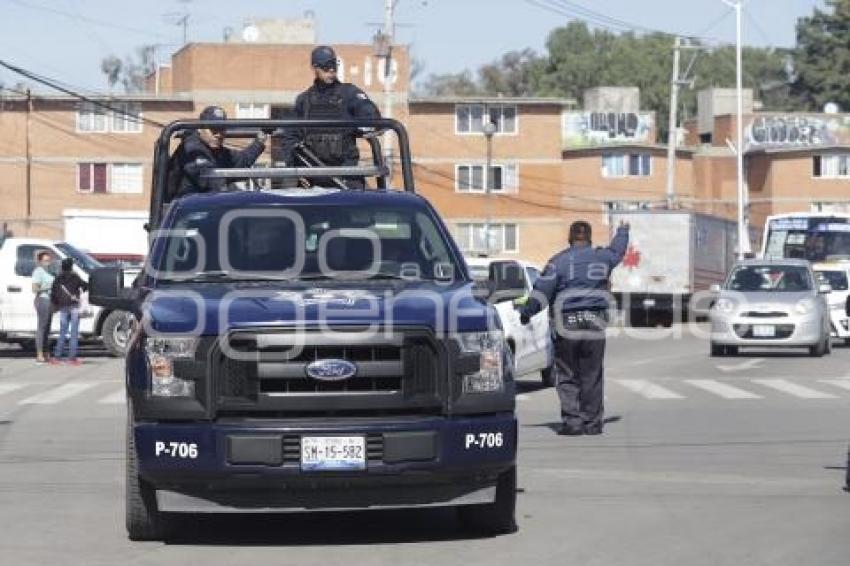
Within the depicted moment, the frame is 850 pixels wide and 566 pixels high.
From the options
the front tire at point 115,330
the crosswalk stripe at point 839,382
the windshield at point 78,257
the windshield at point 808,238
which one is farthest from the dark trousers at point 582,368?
the windshield at point 808,238

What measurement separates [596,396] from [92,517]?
267 inches

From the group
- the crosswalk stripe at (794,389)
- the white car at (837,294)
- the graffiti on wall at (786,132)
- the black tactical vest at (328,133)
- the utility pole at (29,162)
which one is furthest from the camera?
the graffiti on wall at (786,132)

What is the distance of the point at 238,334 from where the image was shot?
33.5 feet

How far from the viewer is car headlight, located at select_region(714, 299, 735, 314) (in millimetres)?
33406

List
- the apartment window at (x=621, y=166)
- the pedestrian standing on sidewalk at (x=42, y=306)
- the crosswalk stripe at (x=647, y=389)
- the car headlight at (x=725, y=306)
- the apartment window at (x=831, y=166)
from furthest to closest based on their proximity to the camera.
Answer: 1. the apartment window at (x=831, y=166)
2. the apartment window at (x=621, y=166)
3. the car headlight at (x=725, y=306)
4. the pedestrian standing on sidewalk at (x=42, y=306)
5. the crosswalk stripe at (x=647, y=389)

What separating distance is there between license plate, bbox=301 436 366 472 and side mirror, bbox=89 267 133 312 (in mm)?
2151

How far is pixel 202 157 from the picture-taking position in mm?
14688

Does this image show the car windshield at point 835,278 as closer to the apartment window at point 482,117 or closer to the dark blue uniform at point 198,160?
the dark blue uniform at point 198,160

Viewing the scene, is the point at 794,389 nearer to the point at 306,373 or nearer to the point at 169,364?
the point at 306,373

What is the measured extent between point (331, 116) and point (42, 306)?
17.8m

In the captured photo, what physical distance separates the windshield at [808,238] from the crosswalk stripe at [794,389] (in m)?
25.5

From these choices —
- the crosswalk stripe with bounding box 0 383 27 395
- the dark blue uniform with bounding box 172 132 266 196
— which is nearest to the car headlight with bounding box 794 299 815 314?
the crosswalk stripe with bounding box 0 383 27 395

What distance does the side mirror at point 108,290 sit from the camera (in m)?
11.8

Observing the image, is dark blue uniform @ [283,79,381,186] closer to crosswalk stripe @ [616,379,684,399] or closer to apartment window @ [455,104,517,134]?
crosswalk stripe @ [616,379,684,399]
